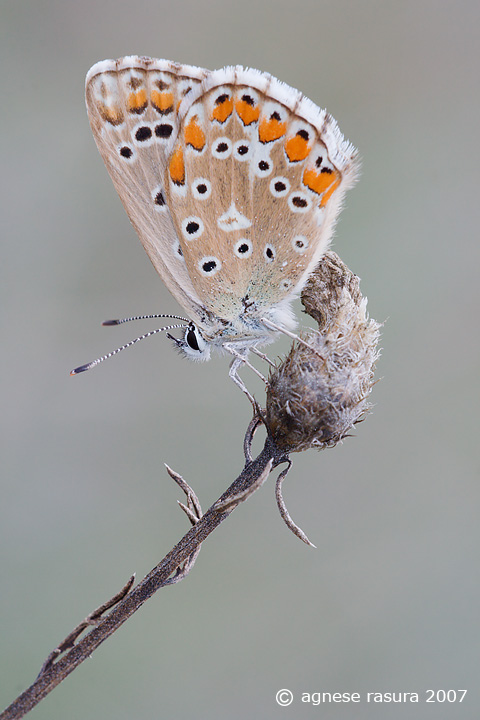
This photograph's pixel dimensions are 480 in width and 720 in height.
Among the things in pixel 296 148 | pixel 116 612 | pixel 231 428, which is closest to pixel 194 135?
pixel 296 148

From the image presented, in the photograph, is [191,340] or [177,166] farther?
[191,340]

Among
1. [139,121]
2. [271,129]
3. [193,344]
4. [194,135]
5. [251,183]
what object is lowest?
[193,344]

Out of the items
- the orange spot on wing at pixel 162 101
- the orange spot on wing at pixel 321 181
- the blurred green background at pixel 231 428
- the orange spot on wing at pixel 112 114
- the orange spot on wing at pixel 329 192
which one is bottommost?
the blurred green background at pixel 231 428

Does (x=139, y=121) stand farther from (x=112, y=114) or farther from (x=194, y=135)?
(x=194, y=135)

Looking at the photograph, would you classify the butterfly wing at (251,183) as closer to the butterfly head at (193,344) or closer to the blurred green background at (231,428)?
the butterfly head at (193,344)

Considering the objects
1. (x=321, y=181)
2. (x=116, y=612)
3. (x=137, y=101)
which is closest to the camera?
(x=116, y=612)

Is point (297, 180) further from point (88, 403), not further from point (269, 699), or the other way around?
point (269, 699)

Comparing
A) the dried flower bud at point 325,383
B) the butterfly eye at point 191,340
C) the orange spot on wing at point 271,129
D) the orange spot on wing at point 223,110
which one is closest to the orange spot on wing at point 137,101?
the orange spot on wing at point 223,110

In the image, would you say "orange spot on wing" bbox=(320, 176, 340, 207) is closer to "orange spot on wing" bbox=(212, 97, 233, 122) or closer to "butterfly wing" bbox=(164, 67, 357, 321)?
"butterfly wing" bbox=(164, 67, 357, 321)

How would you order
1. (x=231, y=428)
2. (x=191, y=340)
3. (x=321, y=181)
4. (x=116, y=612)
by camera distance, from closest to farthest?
(x=116, y=612) < (x=321, y=181) < (x=191, y=340) < (x=231, y=428)
